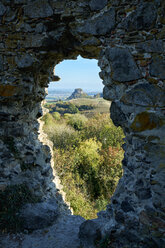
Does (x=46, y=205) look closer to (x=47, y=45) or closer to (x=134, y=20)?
(x=47, y=45)

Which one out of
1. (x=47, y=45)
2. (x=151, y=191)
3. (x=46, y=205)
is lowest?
(x=46, y=205)

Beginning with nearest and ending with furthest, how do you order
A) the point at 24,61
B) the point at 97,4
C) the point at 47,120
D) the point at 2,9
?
the point at 97,4 < the point at 2,9 < the point at 24,61 < the point at 47,120

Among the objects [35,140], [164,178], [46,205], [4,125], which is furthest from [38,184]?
[164,178]

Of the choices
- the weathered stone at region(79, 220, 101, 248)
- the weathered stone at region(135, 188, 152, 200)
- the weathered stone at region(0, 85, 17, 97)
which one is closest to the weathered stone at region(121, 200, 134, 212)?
the weathered stone at region(135, 188, 152, 200)

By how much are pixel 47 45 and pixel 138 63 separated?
149 centimetres

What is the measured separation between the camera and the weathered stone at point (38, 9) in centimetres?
263

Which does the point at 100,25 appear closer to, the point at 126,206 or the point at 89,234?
the point at 126,206

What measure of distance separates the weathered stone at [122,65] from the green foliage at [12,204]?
2.73 m

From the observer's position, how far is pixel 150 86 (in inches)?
85.9

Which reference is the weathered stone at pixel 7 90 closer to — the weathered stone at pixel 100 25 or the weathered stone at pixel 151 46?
the weathered stone at pixel 100 25

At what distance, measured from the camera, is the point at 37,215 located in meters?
3.36

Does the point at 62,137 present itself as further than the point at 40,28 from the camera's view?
Yes

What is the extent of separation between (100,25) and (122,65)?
620mm

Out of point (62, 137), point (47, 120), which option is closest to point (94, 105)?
point (47, 120)
